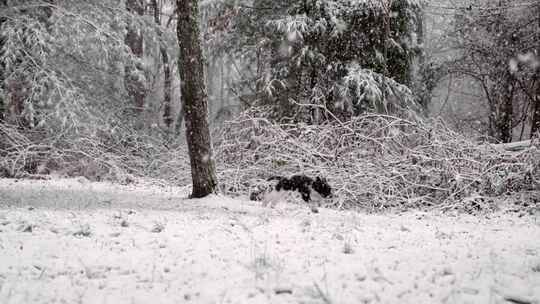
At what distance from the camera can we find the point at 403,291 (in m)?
3.24

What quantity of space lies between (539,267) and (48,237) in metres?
4.46

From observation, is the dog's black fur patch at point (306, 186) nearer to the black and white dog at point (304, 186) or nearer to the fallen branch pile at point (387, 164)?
the black and white dog at point (304, 186)

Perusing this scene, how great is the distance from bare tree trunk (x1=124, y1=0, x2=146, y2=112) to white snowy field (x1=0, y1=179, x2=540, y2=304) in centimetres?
683

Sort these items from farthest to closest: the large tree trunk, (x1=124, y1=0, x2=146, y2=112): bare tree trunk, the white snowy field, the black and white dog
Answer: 1. (x1=124, y1=0, x2=146, y2=112): bare tree trunk
2. the black and white dog
3. the large tree trunk
4. the white snowy field

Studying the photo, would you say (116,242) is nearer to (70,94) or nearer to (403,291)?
(403,291)

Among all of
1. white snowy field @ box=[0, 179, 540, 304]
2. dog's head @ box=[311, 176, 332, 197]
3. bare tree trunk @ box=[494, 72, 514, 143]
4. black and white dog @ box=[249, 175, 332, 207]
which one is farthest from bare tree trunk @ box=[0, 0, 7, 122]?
bare tree trunk @ box=[494, 72, 514, 143]

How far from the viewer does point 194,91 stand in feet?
23.8

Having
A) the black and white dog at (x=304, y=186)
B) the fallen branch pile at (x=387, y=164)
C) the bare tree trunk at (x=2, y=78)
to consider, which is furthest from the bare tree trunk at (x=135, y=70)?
the black and white dog at (x=304, y=186)

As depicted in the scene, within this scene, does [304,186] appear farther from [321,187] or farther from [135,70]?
[135,70]

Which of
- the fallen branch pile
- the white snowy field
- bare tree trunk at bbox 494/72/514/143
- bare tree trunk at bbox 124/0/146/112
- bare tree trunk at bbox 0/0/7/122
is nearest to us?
the white snowy field

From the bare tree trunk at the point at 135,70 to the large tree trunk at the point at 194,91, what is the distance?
18.7 feet

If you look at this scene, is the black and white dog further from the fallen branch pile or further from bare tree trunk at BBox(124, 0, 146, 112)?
bare tree trunk at BBox(124, 0, 146, 112)

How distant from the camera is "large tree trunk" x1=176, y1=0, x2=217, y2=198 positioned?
721cm

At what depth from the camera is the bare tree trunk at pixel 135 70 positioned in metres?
12.6
